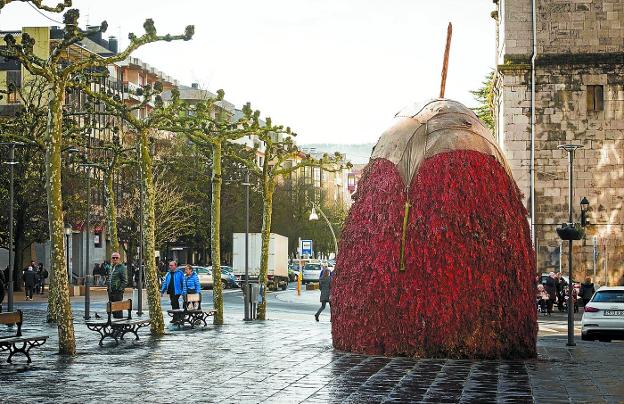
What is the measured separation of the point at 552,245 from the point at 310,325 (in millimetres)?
21107

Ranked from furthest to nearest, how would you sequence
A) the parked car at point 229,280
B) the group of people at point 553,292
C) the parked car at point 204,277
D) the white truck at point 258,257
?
the parked car at point 229,280 < the parked car at point 204,277 < the white truck at point 258,257 < the group of people at point 553,292

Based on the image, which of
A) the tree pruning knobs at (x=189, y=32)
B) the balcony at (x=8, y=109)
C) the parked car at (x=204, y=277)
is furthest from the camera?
the balcony at (x=8, y=109)

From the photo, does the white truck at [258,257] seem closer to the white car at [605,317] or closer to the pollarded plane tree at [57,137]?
the white car at [605,317]

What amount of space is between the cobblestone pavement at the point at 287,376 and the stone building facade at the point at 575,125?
27.4 m

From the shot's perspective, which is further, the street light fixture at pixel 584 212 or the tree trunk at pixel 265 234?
the street light fixture at pixel 584 212

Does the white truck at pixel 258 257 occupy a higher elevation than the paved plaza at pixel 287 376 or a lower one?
higher

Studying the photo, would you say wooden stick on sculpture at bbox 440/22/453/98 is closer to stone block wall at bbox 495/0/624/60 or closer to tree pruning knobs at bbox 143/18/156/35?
tree pruning knobs at bbox 143/18/156/35

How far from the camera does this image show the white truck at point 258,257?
70.1 metres

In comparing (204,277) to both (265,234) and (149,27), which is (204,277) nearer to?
(265,234)

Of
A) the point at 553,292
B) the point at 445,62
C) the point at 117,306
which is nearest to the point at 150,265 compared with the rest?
the point at 117,306

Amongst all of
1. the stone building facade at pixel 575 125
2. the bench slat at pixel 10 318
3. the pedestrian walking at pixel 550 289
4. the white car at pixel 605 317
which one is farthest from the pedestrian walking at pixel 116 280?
the stone building facade at pixel 575 125

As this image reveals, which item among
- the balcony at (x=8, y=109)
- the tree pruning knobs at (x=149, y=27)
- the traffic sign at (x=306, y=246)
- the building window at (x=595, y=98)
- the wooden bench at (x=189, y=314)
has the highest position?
the balcony at (x=8, y=109)

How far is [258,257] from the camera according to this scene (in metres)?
70.9

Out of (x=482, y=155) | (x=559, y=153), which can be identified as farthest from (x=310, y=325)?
(x=559, y=153)
